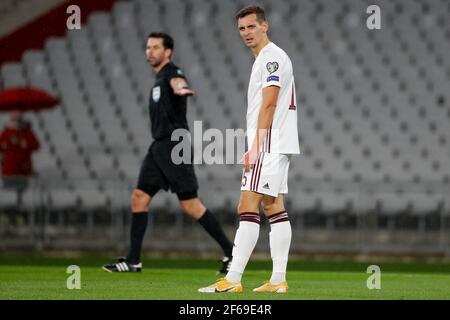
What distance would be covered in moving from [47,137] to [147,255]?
3.96 meters

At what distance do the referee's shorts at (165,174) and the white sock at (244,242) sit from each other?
2552 millimetres

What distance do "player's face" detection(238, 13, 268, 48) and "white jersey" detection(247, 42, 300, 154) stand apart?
0.29 ft

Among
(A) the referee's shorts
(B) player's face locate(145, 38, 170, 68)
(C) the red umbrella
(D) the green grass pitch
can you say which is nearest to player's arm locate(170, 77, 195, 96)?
(B) player's face locate(145, 38, 170, 68)

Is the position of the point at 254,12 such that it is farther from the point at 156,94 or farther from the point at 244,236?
the point at 156,94

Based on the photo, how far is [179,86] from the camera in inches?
378

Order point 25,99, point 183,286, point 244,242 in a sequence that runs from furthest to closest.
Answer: point 25,99, point 183,286, point 244,242

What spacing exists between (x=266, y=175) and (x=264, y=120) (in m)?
0.39

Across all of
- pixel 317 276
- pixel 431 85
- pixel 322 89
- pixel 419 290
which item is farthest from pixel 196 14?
pixel 419 290

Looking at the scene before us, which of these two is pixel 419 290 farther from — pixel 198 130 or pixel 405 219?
pixel 198 130

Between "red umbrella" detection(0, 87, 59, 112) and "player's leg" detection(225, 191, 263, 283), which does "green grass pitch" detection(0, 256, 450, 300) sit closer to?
"player's leg" detection(225, 191, 263, 283)

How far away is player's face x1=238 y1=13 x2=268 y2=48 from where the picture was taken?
7449 millimetres

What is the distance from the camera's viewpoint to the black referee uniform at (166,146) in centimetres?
989

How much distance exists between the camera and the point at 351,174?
17297 mm

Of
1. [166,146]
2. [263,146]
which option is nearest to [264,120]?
[263,146]
